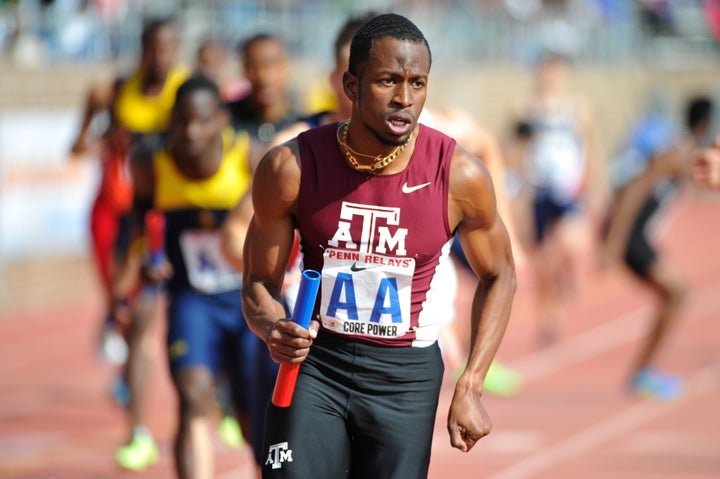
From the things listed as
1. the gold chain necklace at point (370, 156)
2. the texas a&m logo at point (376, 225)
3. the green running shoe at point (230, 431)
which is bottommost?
the green running shoe at point (230, 431)

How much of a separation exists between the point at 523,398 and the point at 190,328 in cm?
511

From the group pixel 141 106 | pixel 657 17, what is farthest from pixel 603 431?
pixel 657 17

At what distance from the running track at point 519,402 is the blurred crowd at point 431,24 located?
9.10 feet

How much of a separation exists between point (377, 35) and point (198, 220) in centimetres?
279

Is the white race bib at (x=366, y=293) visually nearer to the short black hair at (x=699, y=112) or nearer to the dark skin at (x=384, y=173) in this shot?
the dark skin at (x=384, y=173)

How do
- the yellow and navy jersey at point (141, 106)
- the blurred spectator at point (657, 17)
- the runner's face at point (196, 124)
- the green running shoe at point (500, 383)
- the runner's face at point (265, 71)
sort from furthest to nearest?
1. the blurred spectator at point (657, 17)
2. the green running shoe at point (500, 383)
3. the yellow and navy jersey at point (141, 106)
4. the runner's face at point (265, 71)
5. the runner's face at point (196, 124)

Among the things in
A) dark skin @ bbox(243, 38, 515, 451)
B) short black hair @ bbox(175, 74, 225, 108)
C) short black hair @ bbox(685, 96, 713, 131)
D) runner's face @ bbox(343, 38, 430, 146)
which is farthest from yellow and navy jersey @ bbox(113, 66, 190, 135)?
runner's face @ bbox(343, 38, 430, 146)

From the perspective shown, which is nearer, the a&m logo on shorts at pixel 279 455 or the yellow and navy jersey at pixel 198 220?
the a&m logo on shorts at pixel 279 455

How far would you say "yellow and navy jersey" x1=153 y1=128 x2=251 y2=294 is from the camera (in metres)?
6.72

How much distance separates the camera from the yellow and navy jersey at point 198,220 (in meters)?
6.72

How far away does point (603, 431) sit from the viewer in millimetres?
9883

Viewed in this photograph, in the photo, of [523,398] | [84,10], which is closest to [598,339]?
[523,398]

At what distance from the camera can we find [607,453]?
362 inches

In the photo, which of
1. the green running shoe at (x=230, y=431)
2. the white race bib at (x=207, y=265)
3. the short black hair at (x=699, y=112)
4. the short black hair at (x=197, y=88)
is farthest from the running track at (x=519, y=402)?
the short black hair at (x=197, y=88)
